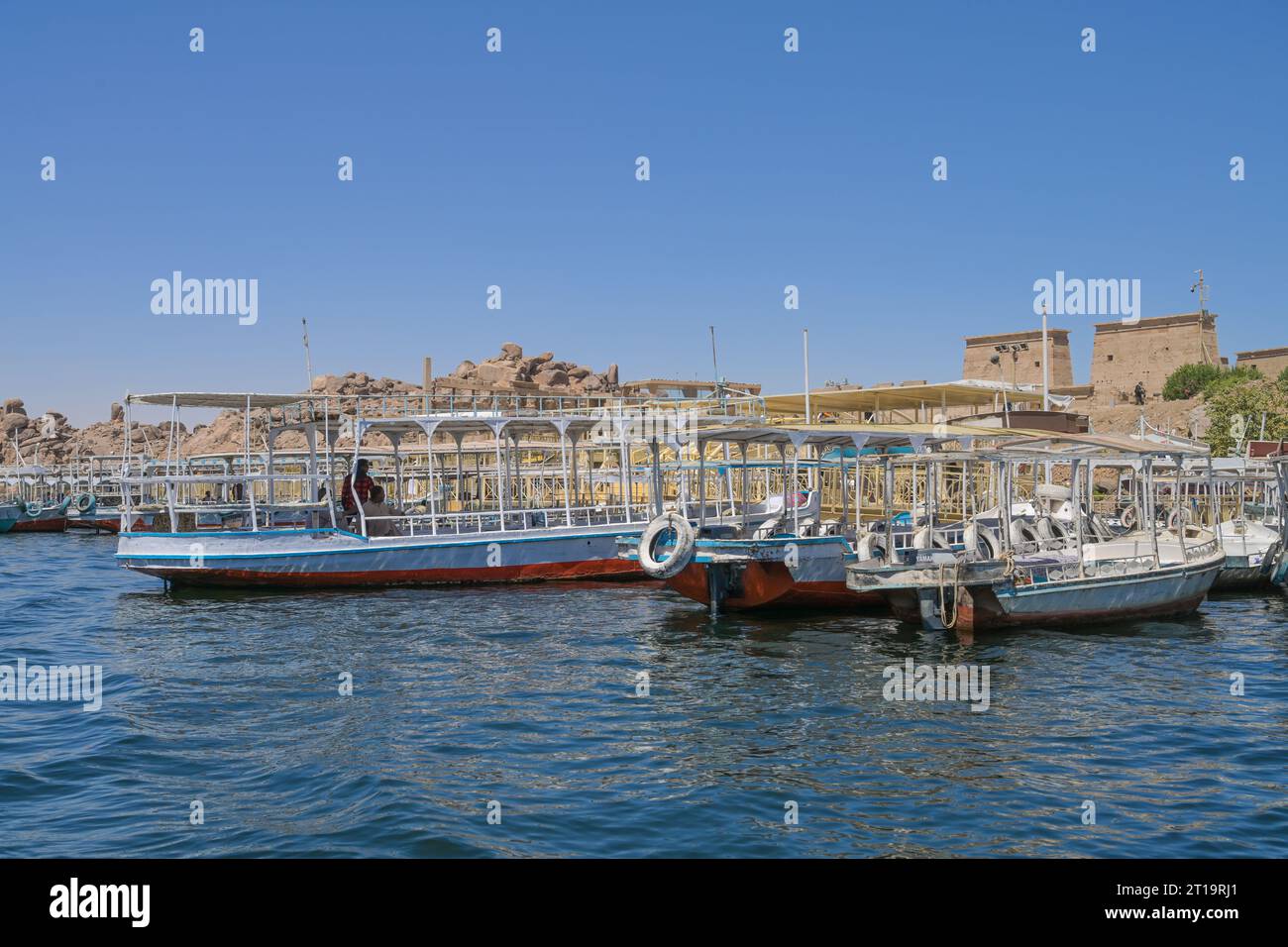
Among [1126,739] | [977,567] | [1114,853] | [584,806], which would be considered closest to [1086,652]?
[977,567]

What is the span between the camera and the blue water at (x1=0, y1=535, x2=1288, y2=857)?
34.6 ft

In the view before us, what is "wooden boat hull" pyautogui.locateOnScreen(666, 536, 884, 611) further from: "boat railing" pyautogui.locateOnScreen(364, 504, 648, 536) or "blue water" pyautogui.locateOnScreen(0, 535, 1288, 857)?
"boat railing" pyautogui.locateOnScreen(364, 504, 648, 536)

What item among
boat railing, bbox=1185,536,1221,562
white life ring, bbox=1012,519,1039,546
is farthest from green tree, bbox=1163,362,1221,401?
white life ring, bbox=1012,519,1039,546

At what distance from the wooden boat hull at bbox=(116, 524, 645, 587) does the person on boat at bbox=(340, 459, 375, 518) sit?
175 cm

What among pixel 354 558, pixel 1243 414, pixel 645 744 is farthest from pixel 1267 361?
pixel 645 744

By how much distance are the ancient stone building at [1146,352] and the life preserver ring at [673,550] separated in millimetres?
65687

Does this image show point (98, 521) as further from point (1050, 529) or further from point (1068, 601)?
point (1068, 601)

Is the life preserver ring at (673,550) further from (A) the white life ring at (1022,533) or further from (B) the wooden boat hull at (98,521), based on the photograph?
(B) the wooden boat hull at (98,521)

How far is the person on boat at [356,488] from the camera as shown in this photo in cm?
3089

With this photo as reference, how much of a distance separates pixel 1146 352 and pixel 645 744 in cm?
7615

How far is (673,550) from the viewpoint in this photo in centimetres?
2303
